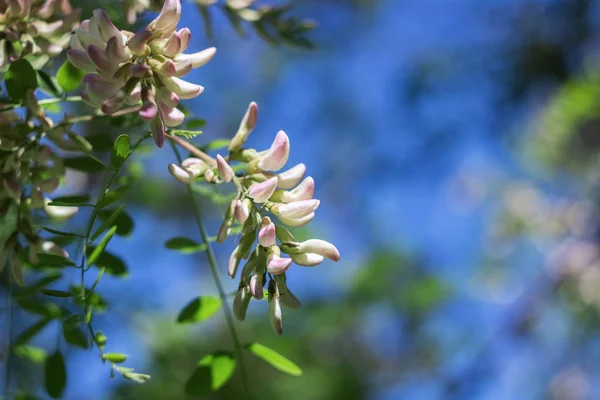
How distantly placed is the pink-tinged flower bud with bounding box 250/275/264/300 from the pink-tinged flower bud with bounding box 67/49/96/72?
192 millimetres

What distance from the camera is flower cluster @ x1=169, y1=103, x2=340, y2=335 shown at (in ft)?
1.63

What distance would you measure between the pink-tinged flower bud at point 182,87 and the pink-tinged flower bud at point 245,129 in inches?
3.3

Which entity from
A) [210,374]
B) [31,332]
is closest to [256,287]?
[210,374]

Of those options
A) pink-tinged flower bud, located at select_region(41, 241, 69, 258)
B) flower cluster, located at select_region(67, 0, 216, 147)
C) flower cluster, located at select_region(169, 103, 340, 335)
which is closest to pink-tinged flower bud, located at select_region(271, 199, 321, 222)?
flower cluster, located at select_region(169, 103, 340, 335)

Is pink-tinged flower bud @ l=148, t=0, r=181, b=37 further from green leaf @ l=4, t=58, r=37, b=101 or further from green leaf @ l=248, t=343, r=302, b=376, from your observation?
green leaf @ l=248, t=343, r=302, b=376

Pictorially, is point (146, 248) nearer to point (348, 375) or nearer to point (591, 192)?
point (348, 375)

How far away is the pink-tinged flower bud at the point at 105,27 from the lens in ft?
1.53

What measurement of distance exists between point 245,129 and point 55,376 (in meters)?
0.32

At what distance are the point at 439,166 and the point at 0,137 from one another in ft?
12.4

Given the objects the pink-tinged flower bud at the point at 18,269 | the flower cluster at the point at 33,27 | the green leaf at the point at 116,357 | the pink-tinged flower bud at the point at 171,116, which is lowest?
the pink-tinged flower bud at the point at 18,269

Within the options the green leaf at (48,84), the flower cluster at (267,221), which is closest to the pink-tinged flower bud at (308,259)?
the flower cluster at (267,221)

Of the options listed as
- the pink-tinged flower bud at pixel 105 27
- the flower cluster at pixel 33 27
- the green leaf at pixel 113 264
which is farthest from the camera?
the green leaf at pixel 113 264

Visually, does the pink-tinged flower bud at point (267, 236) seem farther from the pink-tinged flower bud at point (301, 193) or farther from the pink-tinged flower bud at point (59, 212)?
the pink-tinged flower bud at point (59, 212)

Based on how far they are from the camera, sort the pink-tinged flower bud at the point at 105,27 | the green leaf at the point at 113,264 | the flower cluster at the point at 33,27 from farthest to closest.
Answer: the green leaf at the point at 113,264
the flower cluster at the point at 33,27
the pink-tinged flower bud at the point at 105,27
